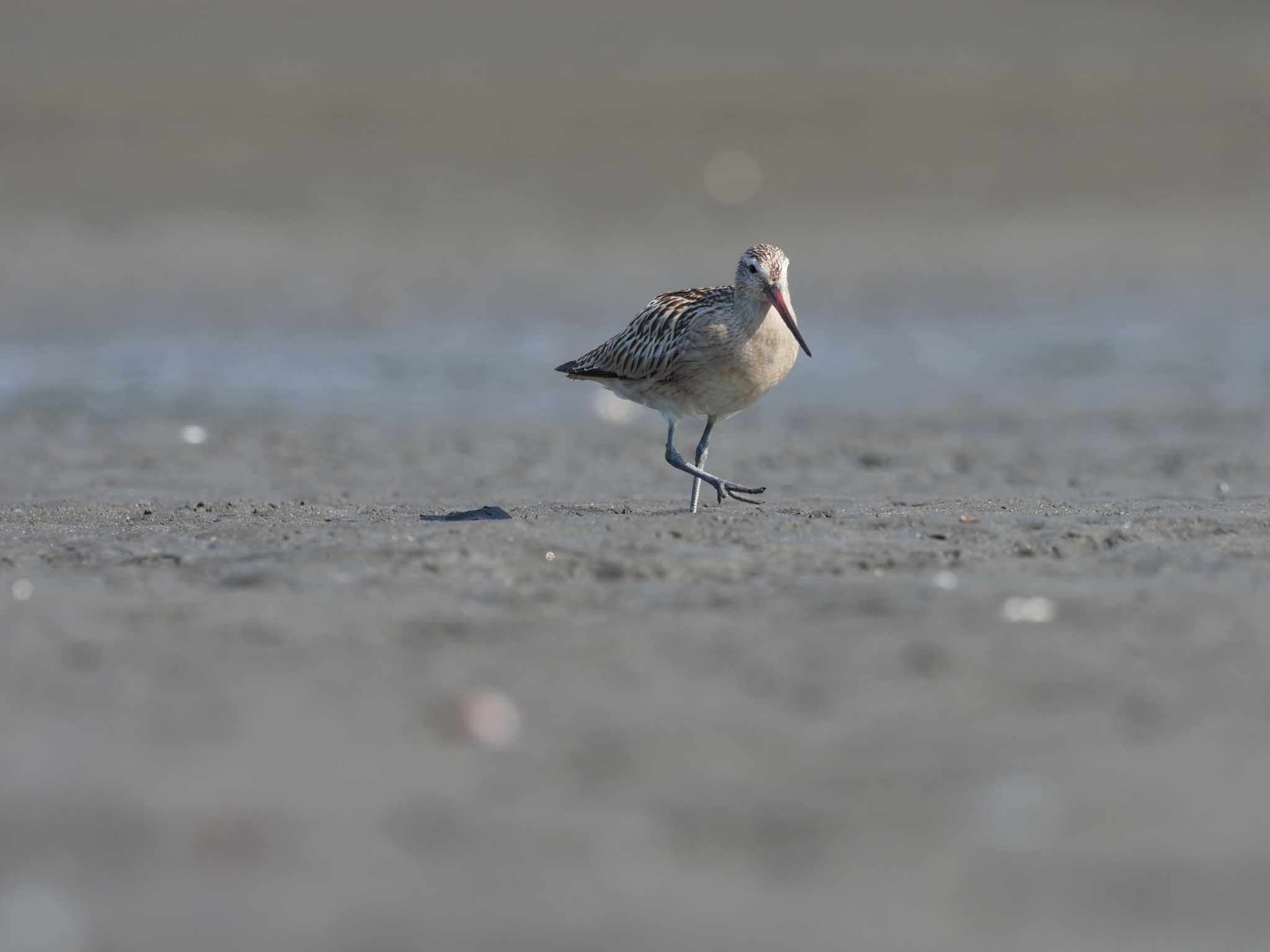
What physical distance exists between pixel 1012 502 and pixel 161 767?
511cm

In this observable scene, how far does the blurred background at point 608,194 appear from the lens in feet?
51.7

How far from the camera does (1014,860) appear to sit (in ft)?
13.1

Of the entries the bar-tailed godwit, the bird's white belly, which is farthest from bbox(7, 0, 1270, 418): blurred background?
the bird's white belly

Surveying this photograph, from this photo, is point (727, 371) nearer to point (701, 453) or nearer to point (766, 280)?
point (766, 280)

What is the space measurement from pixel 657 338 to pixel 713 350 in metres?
0.39

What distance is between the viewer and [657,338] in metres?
8.70

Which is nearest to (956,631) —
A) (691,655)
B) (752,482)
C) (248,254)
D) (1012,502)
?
(691,655)

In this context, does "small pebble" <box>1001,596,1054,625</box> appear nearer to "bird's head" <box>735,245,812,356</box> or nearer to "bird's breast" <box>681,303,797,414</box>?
"bird's head" <box>735,245,812,356</box>

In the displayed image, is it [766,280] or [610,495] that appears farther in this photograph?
[610,495]

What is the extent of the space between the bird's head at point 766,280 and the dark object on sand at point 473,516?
4.91 feet

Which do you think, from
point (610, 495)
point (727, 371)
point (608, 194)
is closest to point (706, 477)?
point (727, 371)

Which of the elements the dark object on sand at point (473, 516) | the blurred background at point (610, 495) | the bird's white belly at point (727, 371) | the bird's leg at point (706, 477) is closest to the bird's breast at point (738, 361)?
the bird's white belly at point (727, 371)

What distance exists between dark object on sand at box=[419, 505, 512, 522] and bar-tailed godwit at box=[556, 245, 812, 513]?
0.85 metres

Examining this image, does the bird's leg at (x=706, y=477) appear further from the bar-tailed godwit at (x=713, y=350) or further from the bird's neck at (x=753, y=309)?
the bird's neck at (x=753, y=309)
